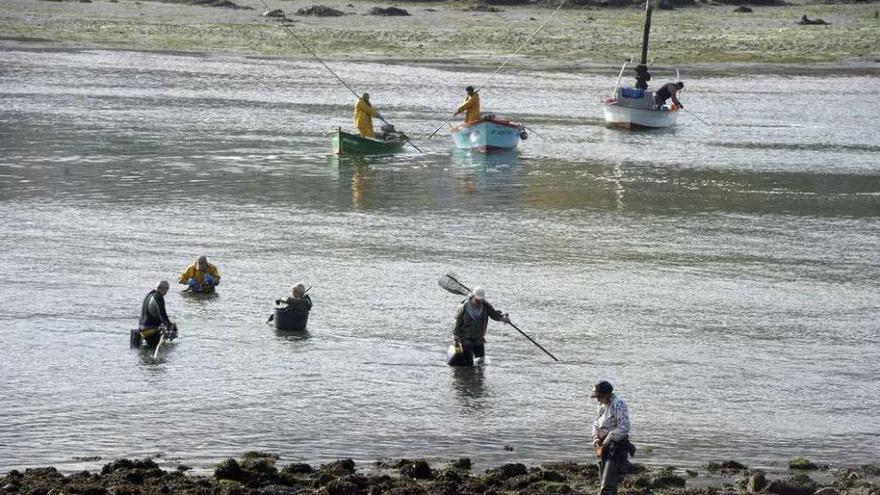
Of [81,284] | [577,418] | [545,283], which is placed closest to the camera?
[577,418]

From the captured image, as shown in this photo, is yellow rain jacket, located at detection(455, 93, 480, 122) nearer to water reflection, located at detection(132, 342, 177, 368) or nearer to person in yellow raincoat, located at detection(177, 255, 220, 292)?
person in yellow raincoat, located at detection(177, 255, 220, 292)

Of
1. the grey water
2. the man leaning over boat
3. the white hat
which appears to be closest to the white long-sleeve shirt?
the grey water

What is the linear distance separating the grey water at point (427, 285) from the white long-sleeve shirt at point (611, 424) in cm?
214

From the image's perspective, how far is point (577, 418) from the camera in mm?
19375

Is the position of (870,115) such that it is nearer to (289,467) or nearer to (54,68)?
(54,68)

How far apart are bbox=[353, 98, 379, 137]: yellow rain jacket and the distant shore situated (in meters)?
23.8

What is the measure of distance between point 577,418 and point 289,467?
166 inches

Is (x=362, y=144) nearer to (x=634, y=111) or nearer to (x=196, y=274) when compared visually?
(x=634, y=111)

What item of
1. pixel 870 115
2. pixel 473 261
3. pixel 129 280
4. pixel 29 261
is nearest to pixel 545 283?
pixel 473 261

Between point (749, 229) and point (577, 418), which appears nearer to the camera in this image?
point (577, 418)

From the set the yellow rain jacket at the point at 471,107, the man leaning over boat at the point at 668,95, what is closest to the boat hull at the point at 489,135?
the yellow rain jacket at the point at 471,107

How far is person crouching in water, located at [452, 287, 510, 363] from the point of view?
21.0 meters

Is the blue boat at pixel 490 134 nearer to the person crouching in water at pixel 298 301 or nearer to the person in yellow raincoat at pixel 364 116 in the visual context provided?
the person in yellow raincoat at pixel 364 116

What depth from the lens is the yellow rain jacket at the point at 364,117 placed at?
41.5m
